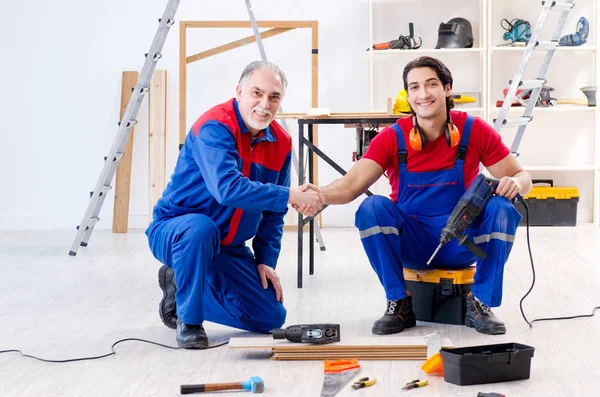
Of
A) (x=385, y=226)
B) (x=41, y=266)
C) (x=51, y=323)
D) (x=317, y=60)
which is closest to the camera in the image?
(x=385, y=226)

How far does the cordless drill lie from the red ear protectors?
23 centimetres

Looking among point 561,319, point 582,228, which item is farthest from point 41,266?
point 582,228

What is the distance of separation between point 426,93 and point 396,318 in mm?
895

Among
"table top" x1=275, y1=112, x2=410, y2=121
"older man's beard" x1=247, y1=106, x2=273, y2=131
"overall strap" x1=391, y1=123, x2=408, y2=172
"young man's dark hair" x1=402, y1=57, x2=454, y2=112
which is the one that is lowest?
"overall strap" x1=391, y1=123, x2=408, y2=172

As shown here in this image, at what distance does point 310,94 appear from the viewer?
7309mm

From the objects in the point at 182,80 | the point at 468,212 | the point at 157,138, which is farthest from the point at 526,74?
the point at 468,212

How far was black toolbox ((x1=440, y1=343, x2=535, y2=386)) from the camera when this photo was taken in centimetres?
264

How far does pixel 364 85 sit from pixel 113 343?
4.44m

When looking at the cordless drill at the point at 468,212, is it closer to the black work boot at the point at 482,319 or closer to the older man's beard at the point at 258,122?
the black work boot at the point at 482,319

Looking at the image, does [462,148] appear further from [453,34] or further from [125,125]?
[453,34]

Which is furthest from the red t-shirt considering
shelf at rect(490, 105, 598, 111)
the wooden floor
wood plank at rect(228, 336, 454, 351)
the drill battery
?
shelf at rect(490, 105, 598, 111)

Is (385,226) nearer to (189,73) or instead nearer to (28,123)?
(189,73)

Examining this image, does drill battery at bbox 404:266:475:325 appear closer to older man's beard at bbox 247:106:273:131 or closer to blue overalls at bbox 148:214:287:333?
blue overalls at bbox 148:214:287:333

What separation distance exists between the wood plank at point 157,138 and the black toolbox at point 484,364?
4876mm
